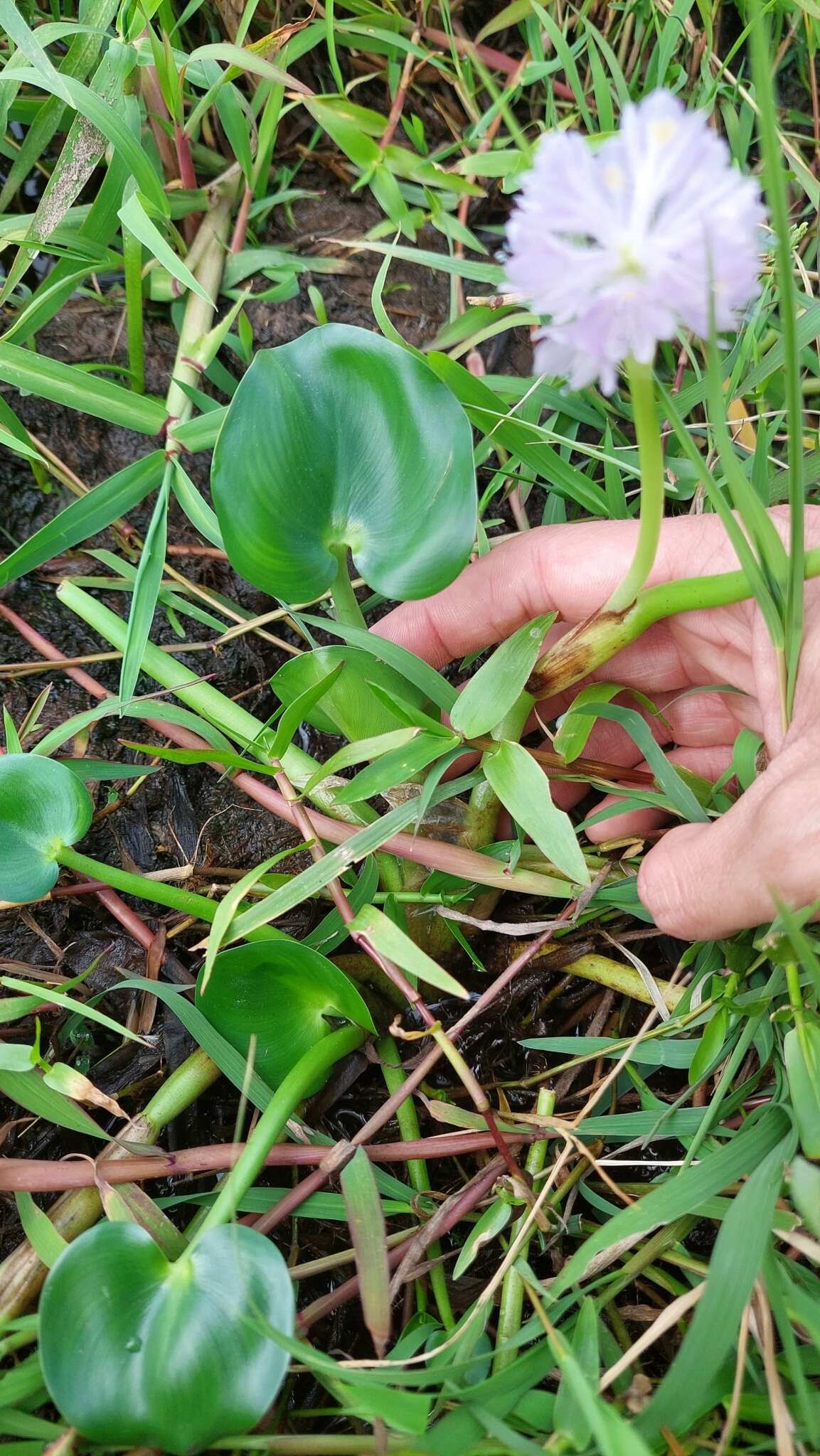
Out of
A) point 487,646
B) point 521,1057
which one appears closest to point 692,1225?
point 521,1057

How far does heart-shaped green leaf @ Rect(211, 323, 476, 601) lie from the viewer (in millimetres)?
792

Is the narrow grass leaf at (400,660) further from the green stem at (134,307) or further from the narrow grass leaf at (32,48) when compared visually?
the narrow grass leaf at (32,48)

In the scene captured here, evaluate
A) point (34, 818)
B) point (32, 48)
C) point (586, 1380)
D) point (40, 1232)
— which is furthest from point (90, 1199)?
point (32, 48)

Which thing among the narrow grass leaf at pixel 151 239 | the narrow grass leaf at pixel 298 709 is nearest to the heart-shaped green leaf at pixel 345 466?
the narrow grass leaf at pixel 298 709

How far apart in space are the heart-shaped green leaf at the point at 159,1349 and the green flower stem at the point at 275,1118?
0.13 ft

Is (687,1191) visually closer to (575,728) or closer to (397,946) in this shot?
(397,946)

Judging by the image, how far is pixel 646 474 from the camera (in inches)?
24.5

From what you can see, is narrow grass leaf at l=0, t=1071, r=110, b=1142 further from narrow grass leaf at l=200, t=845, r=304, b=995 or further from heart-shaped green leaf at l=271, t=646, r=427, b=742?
heart-shaped green leaf at l=271, t=646, r=427, b=742

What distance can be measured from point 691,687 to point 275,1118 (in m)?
Result: 0.60

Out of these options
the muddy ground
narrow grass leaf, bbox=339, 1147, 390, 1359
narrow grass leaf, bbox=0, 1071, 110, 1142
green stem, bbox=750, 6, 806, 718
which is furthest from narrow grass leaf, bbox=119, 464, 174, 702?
green stem, bbox=750, 6, 806, 718

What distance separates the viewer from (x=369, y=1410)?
1.99ft

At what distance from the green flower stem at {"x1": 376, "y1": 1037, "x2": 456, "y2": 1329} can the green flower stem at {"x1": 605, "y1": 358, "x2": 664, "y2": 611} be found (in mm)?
475

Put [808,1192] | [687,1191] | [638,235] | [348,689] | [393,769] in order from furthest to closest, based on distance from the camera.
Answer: [348,689] < [393,769] < [687,1191] < [808,1192] < [638,235]

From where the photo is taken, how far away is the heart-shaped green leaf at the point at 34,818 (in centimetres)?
84
